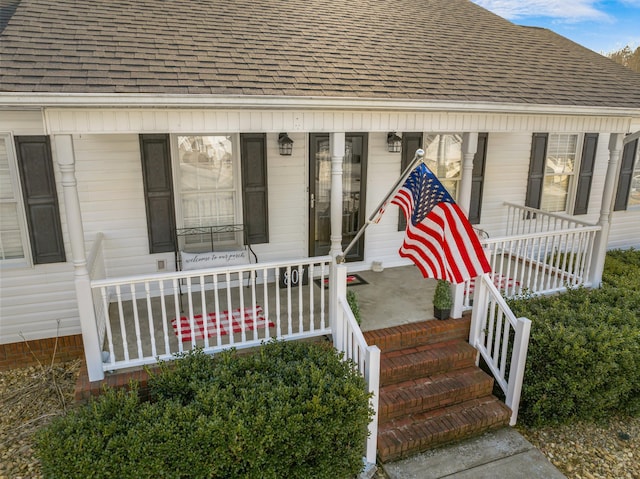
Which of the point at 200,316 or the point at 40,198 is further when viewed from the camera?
the point at 200,316

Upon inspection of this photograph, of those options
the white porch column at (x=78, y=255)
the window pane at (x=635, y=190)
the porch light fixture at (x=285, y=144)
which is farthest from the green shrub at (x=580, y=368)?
the window pane at (x=635, y=190)

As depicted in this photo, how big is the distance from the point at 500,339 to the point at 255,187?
352 cm

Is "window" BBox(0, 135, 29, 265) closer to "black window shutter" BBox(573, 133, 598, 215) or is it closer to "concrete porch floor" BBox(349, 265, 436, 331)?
"concrete porch floor" BBox(349, 265, 436, 331)

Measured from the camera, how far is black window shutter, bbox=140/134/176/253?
17.8 feet

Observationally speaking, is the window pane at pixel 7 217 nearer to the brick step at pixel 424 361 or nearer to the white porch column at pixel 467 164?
the brick step at pixel 424 361

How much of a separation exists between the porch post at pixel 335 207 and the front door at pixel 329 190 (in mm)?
1731

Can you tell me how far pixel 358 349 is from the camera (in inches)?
168

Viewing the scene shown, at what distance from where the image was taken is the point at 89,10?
17.0ft

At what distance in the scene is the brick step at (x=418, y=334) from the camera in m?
4.76

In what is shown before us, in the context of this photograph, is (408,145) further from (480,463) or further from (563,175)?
(480,463)

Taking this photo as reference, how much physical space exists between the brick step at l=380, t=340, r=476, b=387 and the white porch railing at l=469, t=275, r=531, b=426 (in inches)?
7.8

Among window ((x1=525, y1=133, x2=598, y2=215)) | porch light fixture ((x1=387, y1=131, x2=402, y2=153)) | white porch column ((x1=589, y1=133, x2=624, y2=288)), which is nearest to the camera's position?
white porch column ((x1=589, y1=133, x2=624, y2=288))

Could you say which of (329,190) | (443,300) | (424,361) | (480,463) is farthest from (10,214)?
(480,463)

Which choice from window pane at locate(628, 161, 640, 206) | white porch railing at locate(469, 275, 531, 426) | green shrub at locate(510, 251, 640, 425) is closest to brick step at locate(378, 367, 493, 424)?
white porch railing at locate(469, 275, 531, 426)
